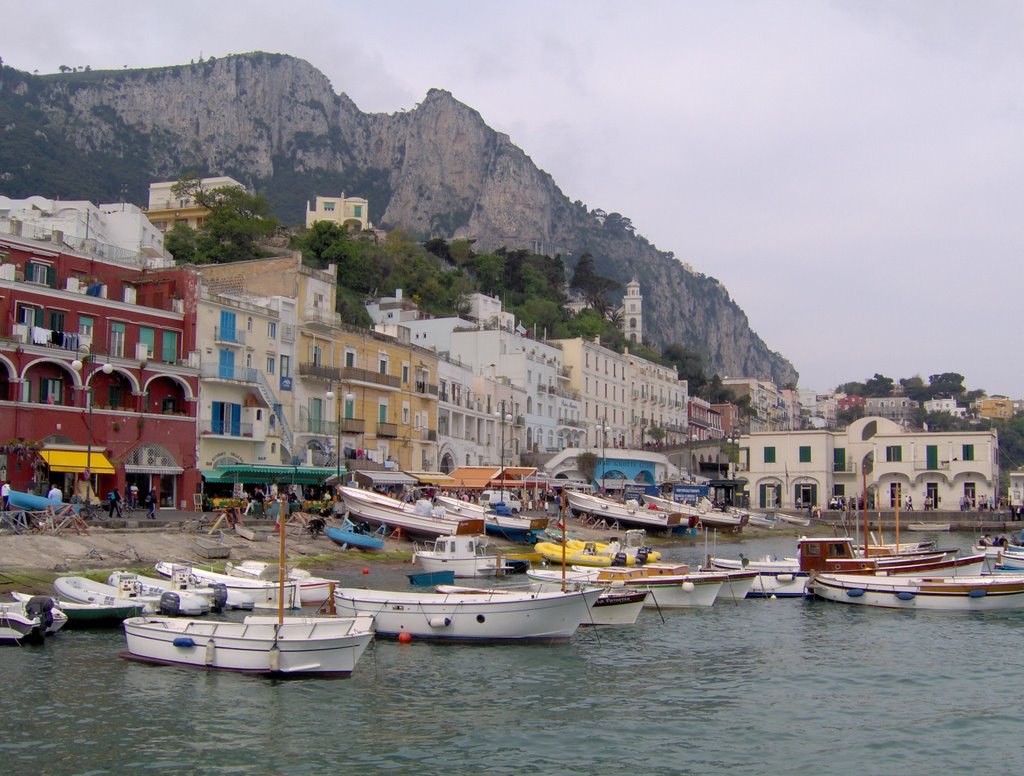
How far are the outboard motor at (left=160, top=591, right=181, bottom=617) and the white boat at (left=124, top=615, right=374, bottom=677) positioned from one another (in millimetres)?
3712

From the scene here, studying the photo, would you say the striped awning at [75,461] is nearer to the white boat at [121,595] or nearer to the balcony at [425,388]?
the white boat at [121,595]

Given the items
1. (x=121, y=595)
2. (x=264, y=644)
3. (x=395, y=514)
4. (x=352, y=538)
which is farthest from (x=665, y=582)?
(x=395, y=514)

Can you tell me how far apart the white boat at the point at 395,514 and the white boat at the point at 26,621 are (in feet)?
78.9

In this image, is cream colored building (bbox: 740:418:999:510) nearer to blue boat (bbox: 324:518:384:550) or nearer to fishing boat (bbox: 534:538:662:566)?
fishing boat (bbox: 534:538:662:566)

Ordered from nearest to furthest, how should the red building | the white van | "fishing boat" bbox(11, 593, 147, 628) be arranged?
"fishing boat" bbox(11, 593, 147, 628)
the red building
the white van

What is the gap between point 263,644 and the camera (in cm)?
2045

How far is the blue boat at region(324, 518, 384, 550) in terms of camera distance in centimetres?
4259

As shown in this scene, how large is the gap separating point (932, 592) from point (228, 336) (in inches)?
1373

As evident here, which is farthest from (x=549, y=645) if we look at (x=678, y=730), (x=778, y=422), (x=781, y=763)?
(x=778, y=422)

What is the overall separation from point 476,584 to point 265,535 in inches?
379

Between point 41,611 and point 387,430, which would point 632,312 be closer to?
point 387,430

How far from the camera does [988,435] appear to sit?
83625 millimetres

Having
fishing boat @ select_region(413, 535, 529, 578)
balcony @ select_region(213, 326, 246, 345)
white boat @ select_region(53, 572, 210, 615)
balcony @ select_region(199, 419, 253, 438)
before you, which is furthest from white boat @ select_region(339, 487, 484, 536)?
white boat @ select_region(53, 572, 210, 615)

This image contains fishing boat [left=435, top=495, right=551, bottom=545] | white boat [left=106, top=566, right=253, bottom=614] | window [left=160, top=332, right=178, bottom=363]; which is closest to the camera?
white boat [left=106, top=566, right=253, bottom=614]
